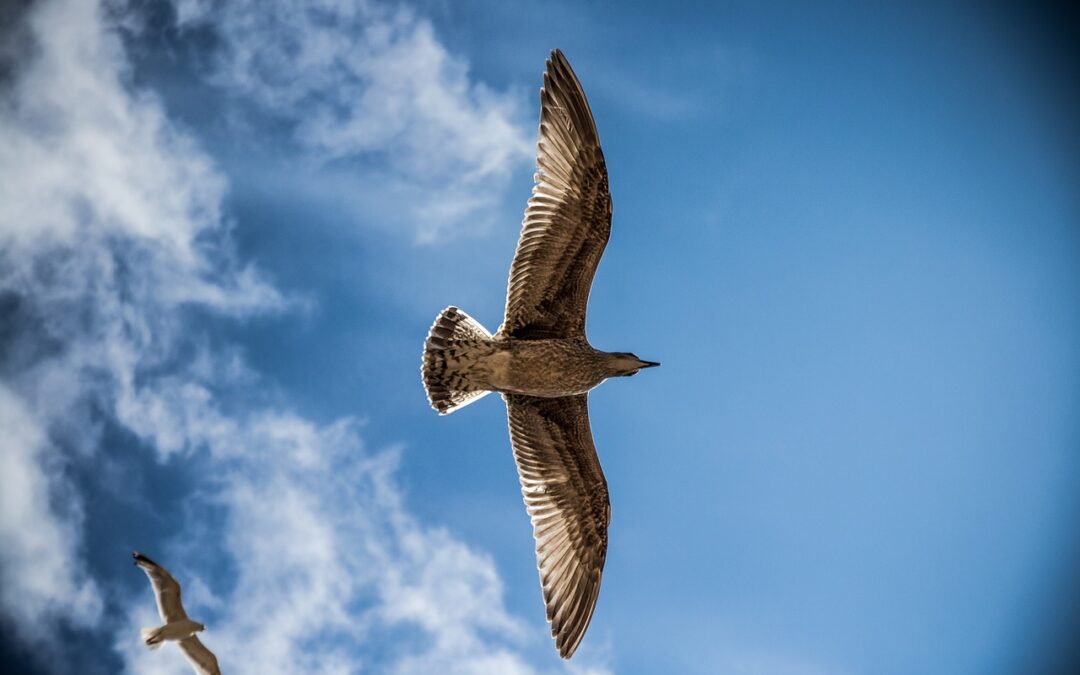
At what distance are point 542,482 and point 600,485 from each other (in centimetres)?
65

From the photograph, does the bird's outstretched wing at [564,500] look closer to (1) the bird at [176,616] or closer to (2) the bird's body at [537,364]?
(2) the bird's body at [537,364]

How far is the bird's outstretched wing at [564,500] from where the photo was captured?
9141 mm

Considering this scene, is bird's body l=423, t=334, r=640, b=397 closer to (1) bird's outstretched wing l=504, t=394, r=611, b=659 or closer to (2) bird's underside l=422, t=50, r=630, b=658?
(2) bird's underside l=422, t=50, r=630, b=658

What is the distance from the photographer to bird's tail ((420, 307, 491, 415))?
27.9 ft

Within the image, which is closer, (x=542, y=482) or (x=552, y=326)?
(x=552, y=326)

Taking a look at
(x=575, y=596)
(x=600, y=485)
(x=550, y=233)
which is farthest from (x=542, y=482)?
(x=550, y=233)

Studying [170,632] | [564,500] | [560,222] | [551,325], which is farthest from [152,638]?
[560,222]

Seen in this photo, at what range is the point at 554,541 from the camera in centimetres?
936

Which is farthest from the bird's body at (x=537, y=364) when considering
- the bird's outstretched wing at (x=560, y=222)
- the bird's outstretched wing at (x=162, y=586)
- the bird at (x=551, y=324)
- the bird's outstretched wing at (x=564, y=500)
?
the bird's outstretched wing at (x=162, y=586)

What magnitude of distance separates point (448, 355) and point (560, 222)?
1.68 meters

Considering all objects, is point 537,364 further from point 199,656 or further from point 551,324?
point 199,656

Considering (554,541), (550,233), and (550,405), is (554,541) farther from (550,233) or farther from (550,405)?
(550,233)

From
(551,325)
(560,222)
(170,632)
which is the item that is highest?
(560,222)

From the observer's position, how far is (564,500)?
30.8 ft
